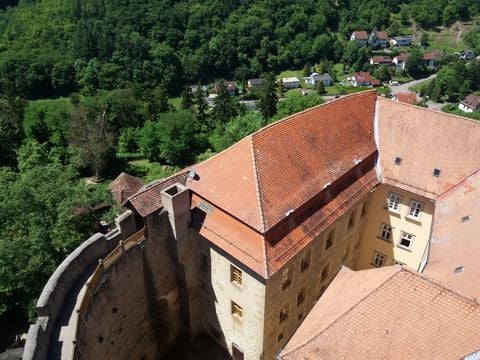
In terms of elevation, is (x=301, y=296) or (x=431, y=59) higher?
(x=301, y=296)

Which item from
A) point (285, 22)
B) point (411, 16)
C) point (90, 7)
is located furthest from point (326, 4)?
point (90, 7)

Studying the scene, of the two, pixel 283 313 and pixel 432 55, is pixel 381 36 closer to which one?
pixel 432 55

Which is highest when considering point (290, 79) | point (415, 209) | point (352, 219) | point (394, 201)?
point (394, 201)

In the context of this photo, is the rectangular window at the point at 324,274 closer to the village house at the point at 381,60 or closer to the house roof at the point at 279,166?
the house roof at the point at 279,166

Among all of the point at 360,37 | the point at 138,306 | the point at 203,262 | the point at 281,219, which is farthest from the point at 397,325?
the point at 360,37

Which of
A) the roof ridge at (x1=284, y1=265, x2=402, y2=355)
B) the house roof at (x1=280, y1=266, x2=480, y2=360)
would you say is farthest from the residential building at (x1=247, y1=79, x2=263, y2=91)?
the house roof at (x1=280, y1=266, x2=480, y2=360)

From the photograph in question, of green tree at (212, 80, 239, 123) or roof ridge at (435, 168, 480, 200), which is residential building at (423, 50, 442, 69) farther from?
roof ridge at (435, 168, 480, 200)

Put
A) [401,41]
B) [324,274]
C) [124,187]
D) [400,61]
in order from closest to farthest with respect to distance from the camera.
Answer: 1. [324,274]
2. [124,187]
3. [400,61]
4. [401,41]

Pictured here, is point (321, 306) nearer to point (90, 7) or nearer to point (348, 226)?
point (348, 226)
